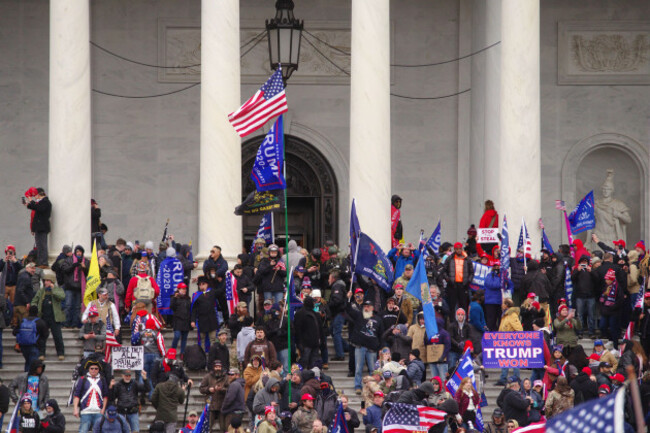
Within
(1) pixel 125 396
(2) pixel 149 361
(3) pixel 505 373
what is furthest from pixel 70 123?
(3) pixel 505 373

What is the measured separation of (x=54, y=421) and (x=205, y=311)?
467 cm

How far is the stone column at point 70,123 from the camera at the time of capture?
34000 millimetres

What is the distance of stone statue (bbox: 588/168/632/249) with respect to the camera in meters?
40.6

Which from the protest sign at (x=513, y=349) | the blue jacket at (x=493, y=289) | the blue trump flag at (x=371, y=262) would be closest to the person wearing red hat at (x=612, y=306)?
the blue jacket at (x=493, y=289)

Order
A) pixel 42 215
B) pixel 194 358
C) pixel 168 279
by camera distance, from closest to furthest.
Result: 1. pixel 194 358
2. pixel 168 279
3. pixel 42 215

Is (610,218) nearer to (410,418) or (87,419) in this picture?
(410,418)

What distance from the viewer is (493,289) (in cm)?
3109

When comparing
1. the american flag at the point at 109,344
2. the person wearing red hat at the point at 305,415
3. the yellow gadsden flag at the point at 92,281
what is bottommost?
the person wearing red hat at the point at 305,415

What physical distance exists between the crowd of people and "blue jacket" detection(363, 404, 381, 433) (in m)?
0.04

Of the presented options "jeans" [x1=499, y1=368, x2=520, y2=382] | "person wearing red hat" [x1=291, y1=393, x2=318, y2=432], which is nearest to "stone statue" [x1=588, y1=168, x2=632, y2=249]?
"jeans" [x1=499, y1=368, x2=520, y2=382]

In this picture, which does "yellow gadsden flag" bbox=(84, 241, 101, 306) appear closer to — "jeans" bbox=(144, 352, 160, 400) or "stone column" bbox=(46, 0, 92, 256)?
"jeans" bbox=(144, 352, 160, 400)

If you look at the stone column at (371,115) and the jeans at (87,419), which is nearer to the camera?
the jeans at (87,419)

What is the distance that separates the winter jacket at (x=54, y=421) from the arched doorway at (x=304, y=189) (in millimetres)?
15148

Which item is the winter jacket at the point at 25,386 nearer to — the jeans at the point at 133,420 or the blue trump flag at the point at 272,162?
the jeans at the point at 133,420
